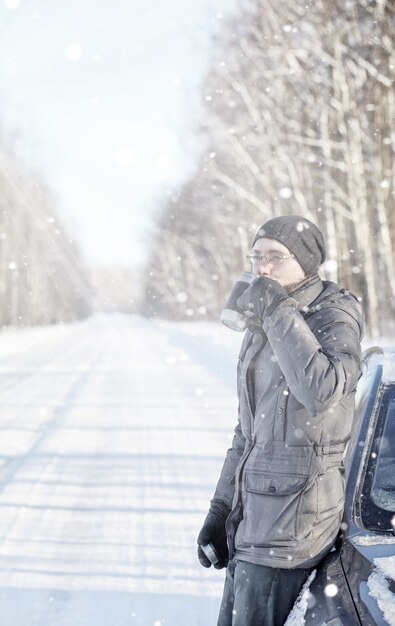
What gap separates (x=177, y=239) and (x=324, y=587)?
43.9 metres

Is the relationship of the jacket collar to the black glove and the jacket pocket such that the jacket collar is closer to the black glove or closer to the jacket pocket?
the jacket pocket

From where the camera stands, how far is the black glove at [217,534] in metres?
2.17

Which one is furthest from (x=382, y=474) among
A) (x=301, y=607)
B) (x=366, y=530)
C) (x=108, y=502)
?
(x=108, y=502)

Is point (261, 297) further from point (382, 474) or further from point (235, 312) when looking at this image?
point (382, 474)

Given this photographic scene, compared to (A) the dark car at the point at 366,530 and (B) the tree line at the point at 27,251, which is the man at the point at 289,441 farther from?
(B) the tree line at the point at 27,251

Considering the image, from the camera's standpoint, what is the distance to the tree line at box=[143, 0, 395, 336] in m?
14.8

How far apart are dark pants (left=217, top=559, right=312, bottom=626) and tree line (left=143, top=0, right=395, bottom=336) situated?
503 inches

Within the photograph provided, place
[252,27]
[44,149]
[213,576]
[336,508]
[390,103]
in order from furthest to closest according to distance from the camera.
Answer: [44,149] → [252,27] → [390,103] → [213,576] → [336,508]

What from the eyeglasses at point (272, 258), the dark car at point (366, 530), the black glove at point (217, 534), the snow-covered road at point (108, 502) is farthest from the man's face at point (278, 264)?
the snow-covered road at point (108, 502)

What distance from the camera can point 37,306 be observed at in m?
54.2

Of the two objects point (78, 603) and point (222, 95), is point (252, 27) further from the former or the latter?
point (78, 603)

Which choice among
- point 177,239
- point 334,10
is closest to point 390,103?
point 334,10

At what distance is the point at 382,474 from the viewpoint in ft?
6.63

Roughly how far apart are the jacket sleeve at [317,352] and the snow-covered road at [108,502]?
2102mm
